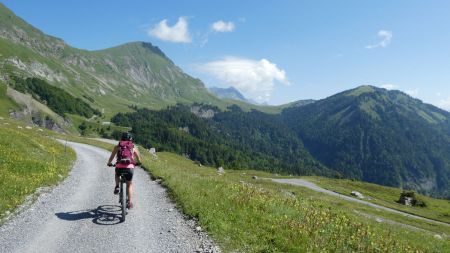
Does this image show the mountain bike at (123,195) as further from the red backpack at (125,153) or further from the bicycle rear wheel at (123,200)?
the red backpack at (125,153)

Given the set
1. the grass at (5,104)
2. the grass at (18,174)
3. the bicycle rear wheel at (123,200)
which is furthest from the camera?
the grass at (5,104)

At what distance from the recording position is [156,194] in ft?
70.5

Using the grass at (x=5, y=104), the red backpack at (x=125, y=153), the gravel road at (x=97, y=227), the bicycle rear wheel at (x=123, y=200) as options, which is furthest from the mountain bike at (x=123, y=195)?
the grass at (x=5, y=104)

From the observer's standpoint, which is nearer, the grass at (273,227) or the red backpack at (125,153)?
the grass at (273,227)

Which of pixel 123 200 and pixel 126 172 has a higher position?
pixel 126 172

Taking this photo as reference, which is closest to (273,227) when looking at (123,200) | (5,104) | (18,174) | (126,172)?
(123,200)

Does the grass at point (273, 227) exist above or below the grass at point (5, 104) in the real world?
below

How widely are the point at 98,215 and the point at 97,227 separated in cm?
187

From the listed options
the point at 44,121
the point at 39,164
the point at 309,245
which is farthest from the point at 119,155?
the point at 44,121

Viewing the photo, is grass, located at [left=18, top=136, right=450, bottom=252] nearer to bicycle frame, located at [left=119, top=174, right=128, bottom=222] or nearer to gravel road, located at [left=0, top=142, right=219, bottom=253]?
gravel road, located at [left=0, top=142, right=219, bottom=253]

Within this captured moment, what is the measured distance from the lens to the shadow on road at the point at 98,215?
15188 millimetres

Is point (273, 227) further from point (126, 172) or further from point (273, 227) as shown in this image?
point (126, 172)

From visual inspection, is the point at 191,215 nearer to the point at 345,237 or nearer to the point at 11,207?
the point at 345,237

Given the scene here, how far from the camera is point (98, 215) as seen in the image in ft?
52.7
